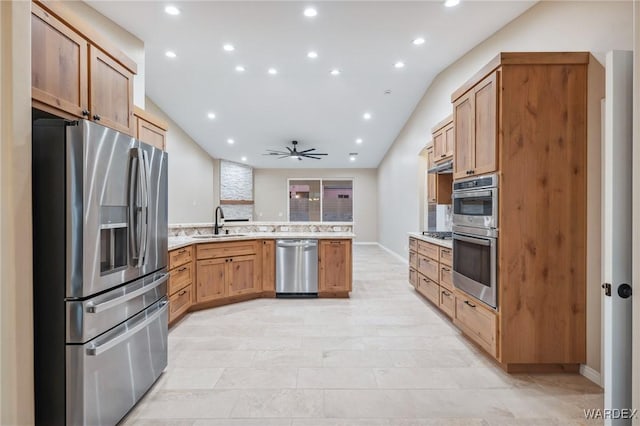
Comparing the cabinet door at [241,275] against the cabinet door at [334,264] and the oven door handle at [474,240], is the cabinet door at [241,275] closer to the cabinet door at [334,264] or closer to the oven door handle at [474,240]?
the cabinet door at [334,264]

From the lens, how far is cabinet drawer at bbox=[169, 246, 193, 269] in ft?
10.8

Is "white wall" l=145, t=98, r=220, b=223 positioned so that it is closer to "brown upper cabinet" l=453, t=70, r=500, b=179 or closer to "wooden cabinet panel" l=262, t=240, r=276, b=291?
"wooden cabinet panel" l=262, t=240, r=276, b=291

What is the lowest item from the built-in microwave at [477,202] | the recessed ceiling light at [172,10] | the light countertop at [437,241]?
the light countertop at [437,241]

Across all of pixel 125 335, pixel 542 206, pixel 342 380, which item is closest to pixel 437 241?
pixel 542 206

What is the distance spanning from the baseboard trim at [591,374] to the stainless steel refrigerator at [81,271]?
10.2 feet

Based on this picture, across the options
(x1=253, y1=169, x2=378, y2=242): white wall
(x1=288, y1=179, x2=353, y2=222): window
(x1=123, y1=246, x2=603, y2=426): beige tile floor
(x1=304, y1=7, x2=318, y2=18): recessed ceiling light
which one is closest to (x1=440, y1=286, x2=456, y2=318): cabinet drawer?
(x1=123, y1=246, x2=603, y2=426): beige tile floor

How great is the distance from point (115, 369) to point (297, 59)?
13.9 feet

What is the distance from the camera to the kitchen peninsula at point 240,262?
3.81 metres

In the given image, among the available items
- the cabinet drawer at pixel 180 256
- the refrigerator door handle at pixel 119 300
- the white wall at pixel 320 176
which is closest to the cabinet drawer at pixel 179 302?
the cabinet drawer at pixel 180 256

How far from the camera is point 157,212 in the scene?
2.24m

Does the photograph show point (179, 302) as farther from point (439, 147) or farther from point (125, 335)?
point (439, 147)

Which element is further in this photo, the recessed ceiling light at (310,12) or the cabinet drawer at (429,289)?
the cabinet drawer at (429,289)

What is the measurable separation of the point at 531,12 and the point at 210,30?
11.3ft

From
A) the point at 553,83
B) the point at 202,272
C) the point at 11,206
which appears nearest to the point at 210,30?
the point at 202,272
